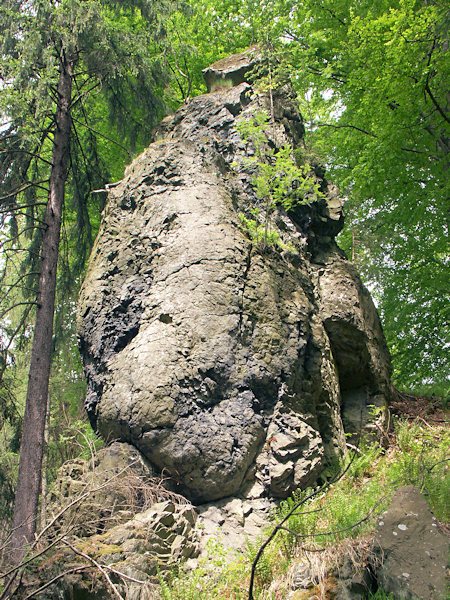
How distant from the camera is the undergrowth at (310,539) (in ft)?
15.0

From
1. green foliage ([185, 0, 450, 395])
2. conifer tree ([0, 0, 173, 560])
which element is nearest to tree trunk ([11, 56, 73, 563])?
conifer tree ([0, 0, 173, 560])

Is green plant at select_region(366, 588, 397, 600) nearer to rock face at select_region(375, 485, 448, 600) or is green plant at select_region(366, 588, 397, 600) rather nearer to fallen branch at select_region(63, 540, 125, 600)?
rock face at select_region(375, 485, 448, 600)

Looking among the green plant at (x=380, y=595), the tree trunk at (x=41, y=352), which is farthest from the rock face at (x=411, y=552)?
the tree trunk at (x=41, y=352)

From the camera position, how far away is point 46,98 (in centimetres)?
890

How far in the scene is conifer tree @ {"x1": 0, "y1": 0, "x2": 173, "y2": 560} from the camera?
812cm

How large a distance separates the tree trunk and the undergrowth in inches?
98.9

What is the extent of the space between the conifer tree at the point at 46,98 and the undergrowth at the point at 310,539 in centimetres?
365

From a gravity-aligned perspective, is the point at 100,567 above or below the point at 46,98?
below

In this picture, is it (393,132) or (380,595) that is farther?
(393,132)

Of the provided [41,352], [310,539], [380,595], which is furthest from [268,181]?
[380,595]

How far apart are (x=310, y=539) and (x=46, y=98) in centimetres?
856

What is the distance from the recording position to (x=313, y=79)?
1409 centimetres

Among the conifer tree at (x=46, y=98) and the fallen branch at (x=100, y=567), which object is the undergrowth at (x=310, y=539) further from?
the conifer tree at (x=46, y=98)

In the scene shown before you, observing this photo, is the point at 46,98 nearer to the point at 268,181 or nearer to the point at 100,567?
the point at 268,181
